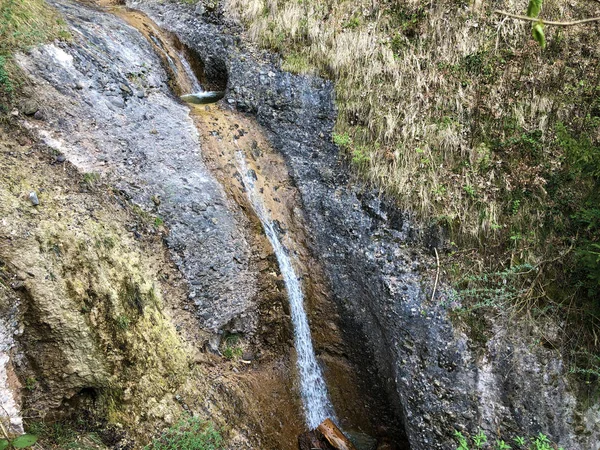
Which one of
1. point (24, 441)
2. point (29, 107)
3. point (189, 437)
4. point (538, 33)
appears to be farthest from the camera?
point (29, 107)

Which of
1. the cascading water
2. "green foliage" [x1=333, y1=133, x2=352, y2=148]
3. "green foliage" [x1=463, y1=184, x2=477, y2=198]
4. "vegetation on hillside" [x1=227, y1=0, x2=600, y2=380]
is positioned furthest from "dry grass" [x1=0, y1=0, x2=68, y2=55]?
"green foliage" [x1=463, y1=184, x2=477, y2=198]

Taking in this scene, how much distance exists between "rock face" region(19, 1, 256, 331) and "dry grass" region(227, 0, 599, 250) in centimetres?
229

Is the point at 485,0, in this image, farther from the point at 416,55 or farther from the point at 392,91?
the point at 392,91

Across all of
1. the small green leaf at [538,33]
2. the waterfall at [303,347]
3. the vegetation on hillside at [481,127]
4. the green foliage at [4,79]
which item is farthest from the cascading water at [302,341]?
the small green leaf at [538,33]

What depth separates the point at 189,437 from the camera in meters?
3.92

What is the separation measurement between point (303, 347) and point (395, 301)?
4.67ft

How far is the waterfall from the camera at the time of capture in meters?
5.25

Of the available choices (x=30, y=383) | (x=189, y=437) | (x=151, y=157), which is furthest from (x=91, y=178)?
(x=189, y=437)

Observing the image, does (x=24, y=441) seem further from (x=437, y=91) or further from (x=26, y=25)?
(x=437, y=91)

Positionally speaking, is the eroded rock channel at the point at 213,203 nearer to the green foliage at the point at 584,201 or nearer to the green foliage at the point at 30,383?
the green foliage at the point at 30,383

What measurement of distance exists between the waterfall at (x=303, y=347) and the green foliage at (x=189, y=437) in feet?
4.75

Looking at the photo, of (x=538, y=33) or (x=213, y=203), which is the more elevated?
(x=538, y=33)

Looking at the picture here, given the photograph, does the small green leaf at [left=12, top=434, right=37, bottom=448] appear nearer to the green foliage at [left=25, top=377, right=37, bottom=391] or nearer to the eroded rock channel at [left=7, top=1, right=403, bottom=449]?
the green foliage at [left=25, top=377, right=37, bottom=391]

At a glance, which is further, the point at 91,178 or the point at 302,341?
the point at 302,341
